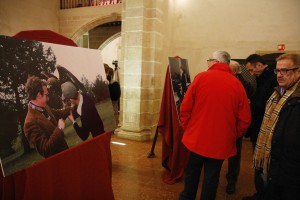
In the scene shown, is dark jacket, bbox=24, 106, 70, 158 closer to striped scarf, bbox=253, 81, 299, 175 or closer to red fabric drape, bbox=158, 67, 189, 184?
striped scarf, bbox=253, 81, 299, 175

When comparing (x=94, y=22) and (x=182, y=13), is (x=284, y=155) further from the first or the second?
(x=94, y=22)

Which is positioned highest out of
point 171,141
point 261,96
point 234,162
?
point 261,96

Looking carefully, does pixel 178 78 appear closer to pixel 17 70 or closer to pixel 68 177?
pixel 68 177

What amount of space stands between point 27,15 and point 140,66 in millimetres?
4924

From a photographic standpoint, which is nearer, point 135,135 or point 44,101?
point 44,101

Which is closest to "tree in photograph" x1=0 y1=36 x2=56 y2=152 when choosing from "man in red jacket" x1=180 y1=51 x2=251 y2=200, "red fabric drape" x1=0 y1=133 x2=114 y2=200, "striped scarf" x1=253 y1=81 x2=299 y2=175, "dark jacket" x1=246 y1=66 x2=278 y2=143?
"red fabric drape" x1=0 y1=133 x2=114 y2=200

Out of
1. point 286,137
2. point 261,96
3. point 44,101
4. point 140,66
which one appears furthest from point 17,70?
point 140,66

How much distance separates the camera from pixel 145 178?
118 inches

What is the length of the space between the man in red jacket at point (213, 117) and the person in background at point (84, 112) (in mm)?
799

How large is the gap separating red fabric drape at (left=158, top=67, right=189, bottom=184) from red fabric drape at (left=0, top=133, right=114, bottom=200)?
4.09 ft

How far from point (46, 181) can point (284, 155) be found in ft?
4.80

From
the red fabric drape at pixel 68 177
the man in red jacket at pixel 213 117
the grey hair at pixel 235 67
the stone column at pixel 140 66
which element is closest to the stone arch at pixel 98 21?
the stone column at pixel 140 66

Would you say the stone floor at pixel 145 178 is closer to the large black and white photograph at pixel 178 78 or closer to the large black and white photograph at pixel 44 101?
the large black and white photograph at pixel 178 78

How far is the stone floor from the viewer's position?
2609 millimetres
